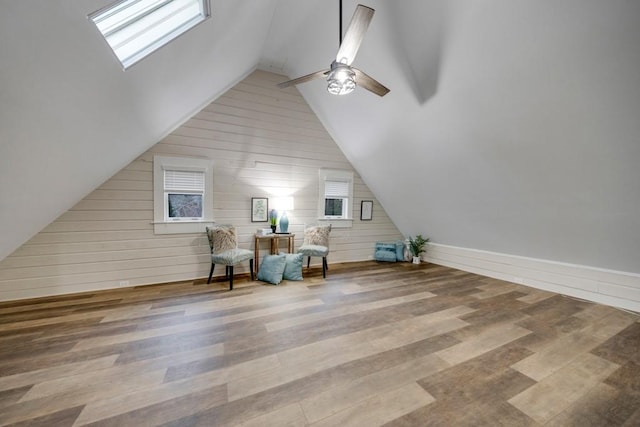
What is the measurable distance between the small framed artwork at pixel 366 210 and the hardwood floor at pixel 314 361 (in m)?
2.41

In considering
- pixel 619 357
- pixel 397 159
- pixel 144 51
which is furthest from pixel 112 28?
pixel 619 357

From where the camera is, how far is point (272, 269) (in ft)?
12.3

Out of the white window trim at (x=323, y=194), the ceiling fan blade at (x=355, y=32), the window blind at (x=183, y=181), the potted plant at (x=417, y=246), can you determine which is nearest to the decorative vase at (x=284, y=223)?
the white window trim at (x=323, y=194)

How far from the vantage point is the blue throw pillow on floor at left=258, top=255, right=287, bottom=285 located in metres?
3.70

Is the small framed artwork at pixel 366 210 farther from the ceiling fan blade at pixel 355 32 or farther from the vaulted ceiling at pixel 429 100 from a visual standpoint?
the ceiling fan blade at pixel 355 32

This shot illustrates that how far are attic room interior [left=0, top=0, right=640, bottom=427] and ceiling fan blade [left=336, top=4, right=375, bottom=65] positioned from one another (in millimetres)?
22

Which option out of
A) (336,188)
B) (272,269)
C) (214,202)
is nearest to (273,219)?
(272,269)

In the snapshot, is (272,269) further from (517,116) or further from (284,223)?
(517,116)

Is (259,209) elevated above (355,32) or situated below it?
below

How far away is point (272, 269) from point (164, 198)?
2015mm

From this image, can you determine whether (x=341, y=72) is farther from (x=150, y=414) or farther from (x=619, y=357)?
(x=619, y=357)

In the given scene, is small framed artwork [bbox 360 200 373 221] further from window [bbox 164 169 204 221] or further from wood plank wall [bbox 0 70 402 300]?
window [bbox 164 169 204 221]

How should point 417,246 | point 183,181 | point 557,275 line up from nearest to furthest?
point 557,275, point 183,181, point 417,246

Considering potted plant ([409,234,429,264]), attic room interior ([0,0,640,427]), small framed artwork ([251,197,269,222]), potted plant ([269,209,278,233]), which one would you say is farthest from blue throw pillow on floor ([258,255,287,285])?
potted plant ([409,234,429,264])
